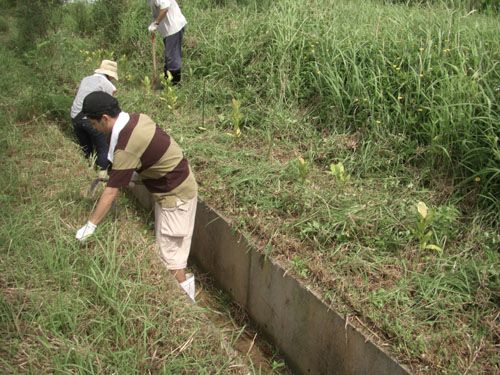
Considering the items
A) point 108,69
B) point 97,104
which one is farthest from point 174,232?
point 108,69

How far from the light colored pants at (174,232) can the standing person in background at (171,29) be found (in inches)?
131

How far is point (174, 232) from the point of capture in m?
3.37

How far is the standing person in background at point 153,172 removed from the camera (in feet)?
9.21

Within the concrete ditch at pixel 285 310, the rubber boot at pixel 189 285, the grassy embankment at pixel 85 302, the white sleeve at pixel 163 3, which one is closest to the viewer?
the grassy embankment at pixel 85 302

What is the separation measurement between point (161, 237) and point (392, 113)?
247 cm

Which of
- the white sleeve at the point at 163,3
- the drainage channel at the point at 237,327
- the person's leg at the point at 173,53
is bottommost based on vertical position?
the drainage channel at the point at 237,327

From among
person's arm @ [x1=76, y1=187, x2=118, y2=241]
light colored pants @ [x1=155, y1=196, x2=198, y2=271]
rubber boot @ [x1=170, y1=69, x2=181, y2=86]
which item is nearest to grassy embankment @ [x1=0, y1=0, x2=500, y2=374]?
rubber boot @ [x1=170, y1=69, x2=181, y2=86]

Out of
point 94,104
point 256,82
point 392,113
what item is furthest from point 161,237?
point 256,82

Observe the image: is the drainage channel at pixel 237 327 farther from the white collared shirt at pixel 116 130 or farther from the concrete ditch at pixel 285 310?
the white collared shirt at pixel 116 130

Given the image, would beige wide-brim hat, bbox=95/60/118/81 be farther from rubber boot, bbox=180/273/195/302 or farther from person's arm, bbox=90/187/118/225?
rubber boot, bbox=180/273/195/302

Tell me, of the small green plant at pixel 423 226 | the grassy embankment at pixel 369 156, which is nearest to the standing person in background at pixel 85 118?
the grassy embankment at pixel 369 156

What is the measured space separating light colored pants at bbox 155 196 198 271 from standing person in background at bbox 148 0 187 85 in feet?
10.9

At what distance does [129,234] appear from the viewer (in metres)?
3.26

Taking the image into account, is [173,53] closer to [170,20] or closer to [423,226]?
[170,20]
